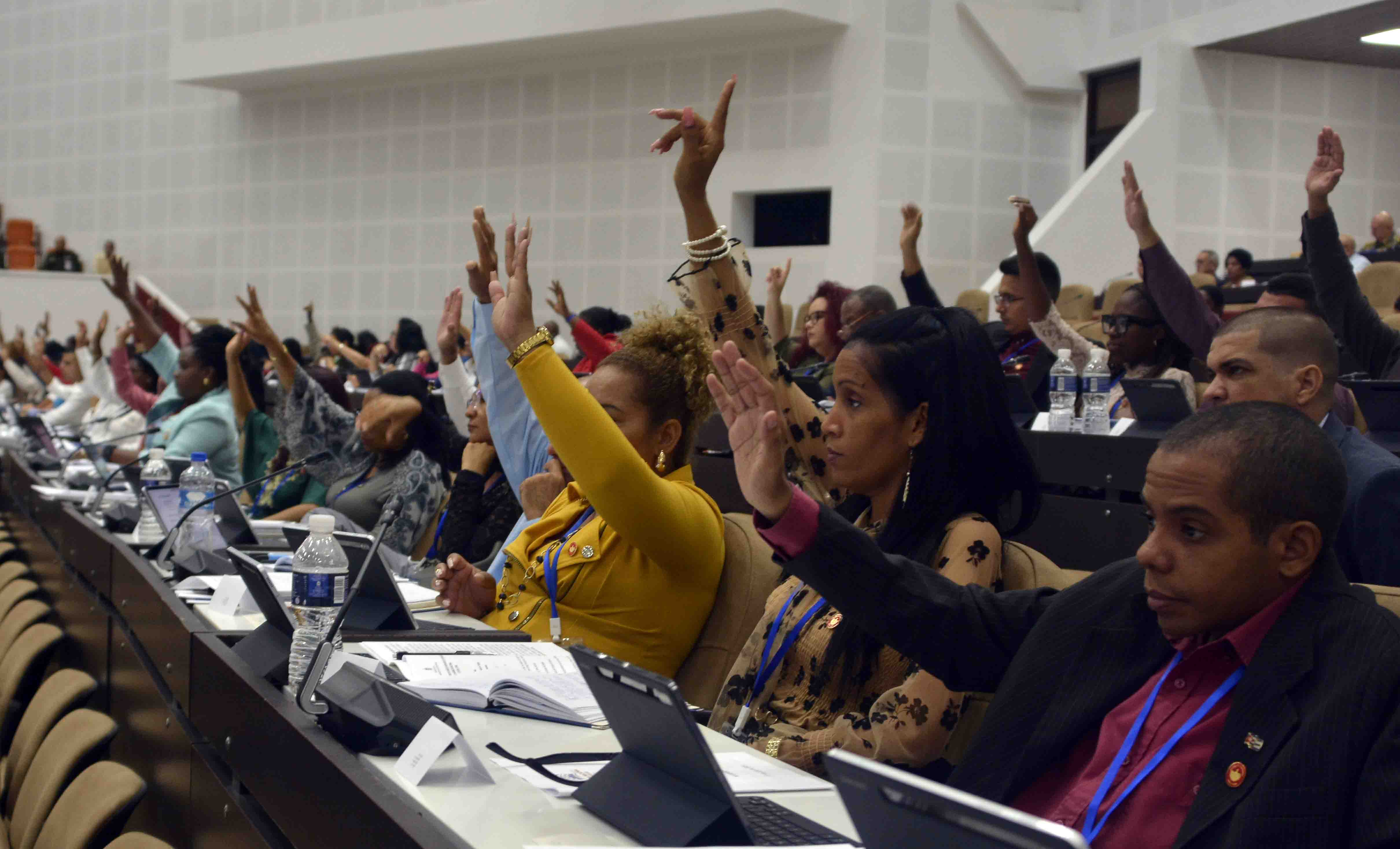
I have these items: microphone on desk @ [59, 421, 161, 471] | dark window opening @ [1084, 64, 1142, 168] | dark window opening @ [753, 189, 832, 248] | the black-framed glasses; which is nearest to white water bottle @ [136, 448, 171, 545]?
microphone on desk @ [59, 421, 161, 471]

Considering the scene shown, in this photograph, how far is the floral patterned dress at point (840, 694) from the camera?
5.34 feet

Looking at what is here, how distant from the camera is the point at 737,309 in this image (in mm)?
2385

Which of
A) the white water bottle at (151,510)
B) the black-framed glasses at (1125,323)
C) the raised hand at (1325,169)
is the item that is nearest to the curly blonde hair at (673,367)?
the white water bottle at (151,510)

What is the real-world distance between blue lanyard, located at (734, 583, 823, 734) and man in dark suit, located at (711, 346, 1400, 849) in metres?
0.32

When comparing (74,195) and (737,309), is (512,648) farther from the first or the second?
(74,195)

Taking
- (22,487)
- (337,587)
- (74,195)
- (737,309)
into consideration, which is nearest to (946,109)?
(22,487)

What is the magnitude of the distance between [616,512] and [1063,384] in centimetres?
270

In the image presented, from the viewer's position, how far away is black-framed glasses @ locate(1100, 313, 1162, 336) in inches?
159

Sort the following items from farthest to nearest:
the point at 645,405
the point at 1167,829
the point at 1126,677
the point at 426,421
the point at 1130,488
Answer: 1. the point at 426,421
2. the point at 1130,488
3. the point at 645,405
4. the point at 1126,677
5. the point at 1167,829

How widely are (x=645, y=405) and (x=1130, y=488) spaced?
1532 mm

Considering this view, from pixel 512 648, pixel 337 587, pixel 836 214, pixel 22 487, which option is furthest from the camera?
pixel 836 214

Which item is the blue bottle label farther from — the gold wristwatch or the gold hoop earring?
the gold hoop earring

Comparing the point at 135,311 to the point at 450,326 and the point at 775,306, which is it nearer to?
the point at 775,306

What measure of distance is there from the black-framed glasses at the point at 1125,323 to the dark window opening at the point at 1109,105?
702cm
